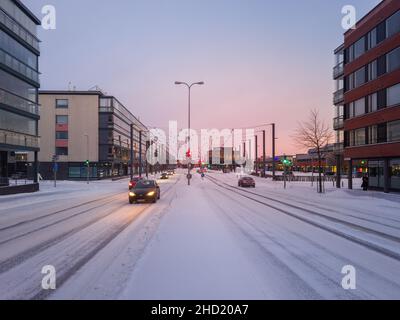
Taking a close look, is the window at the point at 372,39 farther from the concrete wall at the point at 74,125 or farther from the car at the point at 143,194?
the concrete wall at the point at 74,125

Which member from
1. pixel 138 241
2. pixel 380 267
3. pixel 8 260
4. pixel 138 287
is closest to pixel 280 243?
pixel 380 267

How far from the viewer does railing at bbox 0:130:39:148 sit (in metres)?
31.0

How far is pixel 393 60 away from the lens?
2870 cm

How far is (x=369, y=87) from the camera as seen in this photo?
32500 mm

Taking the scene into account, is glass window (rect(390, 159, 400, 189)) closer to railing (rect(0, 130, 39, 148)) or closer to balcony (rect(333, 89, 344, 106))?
balcony (rect(333, 89, 344, 106))

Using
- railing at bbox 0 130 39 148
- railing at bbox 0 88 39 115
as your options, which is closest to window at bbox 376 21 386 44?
railing at bbox 0 88 39 115

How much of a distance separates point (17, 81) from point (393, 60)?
113 feet

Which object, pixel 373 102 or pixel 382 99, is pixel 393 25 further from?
pixel 373 102

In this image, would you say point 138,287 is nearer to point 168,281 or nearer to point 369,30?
point 168,281

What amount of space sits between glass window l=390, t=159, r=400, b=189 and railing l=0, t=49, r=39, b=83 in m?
35.6

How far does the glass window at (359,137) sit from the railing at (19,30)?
35.0m

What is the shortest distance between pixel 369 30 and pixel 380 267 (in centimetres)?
3156

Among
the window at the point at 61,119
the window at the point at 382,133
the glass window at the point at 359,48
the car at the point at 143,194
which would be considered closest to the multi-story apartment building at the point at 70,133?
the window at the point at 61,119

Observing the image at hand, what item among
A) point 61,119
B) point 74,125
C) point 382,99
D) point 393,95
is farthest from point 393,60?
point 61,119
